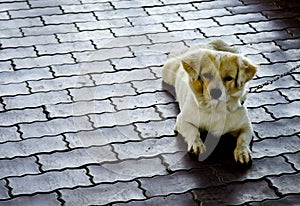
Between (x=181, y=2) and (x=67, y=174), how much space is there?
236cm

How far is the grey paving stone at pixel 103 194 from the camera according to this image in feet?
10.4

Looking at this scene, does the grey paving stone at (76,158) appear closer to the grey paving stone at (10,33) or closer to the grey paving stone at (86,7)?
the grey paving stone at (10,33)

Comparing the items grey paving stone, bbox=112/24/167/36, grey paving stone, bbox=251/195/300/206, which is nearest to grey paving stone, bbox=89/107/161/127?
grey paving stone, bbox=251/195/300/206

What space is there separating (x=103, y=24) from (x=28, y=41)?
0.56 metres

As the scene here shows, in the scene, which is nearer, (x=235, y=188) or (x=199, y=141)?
(x=235, y=188)

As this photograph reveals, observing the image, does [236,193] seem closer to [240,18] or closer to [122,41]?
[122,41]

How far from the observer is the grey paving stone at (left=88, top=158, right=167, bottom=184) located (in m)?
3.35

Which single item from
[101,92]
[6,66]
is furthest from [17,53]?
[101,92]

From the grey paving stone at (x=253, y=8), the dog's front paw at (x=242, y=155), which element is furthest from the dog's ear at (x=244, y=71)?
the grey paving stone at (x=253, y=8)

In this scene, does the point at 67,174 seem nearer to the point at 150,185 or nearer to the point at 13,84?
the point at 150,185

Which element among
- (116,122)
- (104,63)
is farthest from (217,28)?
(116,122)

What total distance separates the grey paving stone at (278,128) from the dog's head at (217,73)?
14.3 inches

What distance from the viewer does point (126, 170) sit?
341 centimetres

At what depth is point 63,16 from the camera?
5062 millimetres
